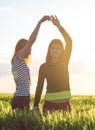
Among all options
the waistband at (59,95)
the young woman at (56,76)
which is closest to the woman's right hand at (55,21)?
the young woman at (56,76)

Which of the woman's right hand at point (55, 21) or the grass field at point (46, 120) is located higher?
the woman's right hand at point (55, 21)

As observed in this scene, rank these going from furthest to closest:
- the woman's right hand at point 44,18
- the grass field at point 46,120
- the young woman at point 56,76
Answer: the young woman at point 56,76 → the woman's right hand at point 44,18 → the grass field at point 46,120

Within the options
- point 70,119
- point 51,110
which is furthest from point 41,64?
point 70,119

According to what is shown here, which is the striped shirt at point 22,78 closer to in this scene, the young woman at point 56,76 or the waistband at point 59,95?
the young woman at point 56,76

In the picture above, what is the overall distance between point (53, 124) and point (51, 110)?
1.38 metres

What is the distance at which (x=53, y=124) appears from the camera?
8992 millimetres

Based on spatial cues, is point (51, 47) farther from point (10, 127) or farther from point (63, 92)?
point (10, 127)

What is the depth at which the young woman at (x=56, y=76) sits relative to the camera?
10234 millimetres

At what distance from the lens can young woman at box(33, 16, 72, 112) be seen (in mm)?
10234

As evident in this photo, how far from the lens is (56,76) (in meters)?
10.4

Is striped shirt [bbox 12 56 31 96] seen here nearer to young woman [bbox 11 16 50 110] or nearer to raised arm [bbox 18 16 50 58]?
young woman [bbox 11 16 50 110]

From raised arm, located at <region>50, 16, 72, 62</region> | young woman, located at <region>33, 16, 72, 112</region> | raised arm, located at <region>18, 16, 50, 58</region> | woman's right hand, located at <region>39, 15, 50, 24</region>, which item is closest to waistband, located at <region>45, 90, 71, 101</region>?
young woman, located at <region>33, 16, 72, 112</region>

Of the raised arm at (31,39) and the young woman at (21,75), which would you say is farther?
the young woman at (21,75)

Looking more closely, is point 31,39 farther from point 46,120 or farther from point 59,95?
point 46,120
